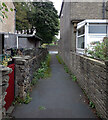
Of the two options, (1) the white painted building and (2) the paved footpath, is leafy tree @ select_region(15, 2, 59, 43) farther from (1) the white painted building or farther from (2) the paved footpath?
(2) the paved footpath

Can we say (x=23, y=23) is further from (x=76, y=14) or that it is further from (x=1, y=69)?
(x=1, y=69)

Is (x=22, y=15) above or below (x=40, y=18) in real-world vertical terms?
above

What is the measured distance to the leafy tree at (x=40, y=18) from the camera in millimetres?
23062

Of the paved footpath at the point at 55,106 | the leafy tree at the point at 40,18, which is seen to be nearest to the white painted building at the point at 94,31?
the paved footpath at the point at 55,106

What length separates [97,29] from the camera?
7914 mm

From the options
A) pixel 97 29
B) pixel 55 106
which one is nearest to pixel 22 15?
pixel 97 29

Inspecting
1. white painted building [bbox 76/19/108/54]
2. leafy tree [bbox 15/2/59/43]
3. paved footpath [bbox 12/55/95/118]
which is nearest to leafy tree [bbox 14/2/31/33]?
leafy tree [bbox 15/2/59/43]

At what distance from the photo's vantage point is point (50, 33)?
78.0 feet

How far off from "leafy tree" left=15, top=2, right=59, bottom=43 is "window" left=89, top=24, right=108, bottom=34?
620 inches

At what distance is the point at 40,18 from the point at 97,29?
1681cm

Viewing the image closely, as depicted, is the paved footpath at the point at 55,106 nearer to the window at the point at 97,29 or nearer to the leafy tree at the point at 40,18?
the window at the point at 97,29

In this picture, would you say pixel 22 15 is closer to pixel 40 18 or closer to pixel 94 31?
pixel 40 18

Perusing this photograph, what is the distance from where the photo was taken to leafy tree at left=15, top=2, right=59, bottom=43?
75.7ft

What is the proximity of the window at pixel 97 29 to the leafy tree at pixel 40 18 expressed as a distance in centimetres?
1574
